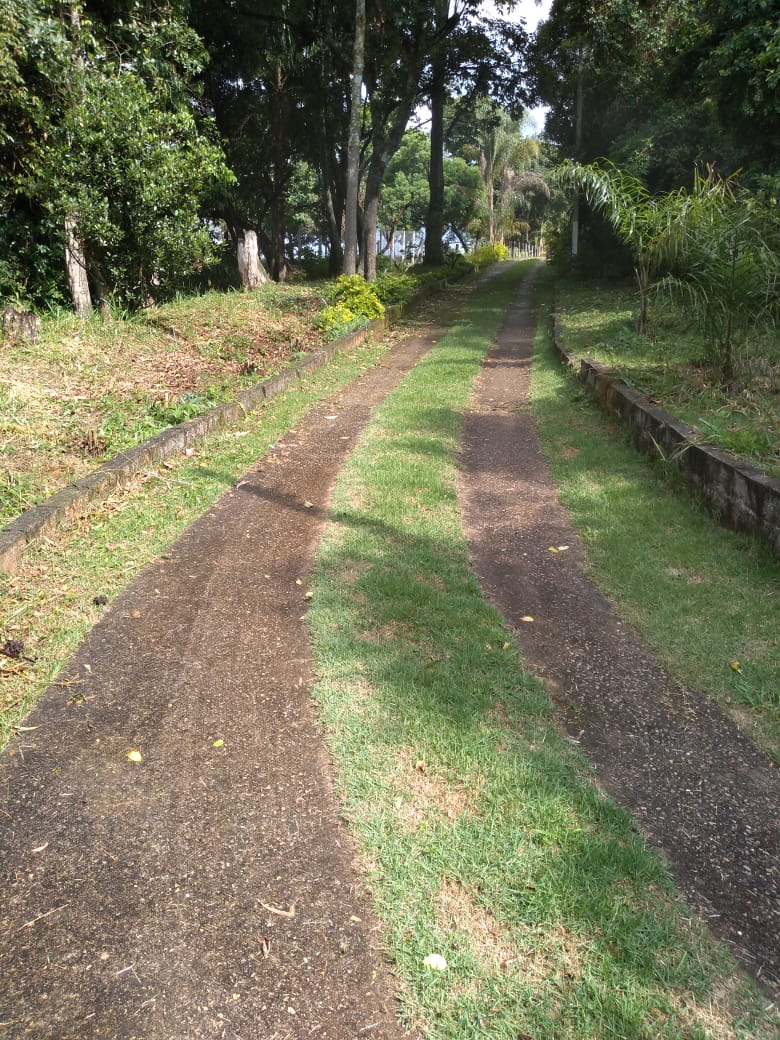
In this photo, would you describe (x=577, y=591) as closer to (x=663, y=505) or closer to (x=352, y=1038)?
(x=663, y=505)

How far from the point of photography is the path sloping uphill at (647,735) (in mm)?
2307

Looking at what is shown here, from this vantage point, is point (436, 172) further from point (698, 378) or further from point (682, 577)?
point (682, 577)

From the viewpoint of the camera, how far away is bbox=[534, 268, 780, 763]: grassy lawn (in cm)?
339

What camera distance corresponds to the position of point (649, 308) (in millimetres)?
11984

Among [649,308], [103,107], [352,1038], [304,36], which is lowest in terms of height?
[352,1038]

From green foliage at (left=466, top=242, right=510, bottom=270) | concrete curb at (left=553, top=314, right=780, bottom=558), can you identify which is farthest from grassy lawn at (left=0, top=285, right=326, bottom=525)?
green foliage at (left=466, top=242, right=510, bottom=270)

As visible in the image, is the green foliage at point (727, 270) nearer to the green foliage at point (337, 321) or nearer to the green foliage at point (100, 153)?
the green foliage at point (337, 321)

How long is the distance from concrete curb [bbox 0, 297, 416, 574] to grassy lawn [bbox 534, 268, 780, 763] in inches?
127

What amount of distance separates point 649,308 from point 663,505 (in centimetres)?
767

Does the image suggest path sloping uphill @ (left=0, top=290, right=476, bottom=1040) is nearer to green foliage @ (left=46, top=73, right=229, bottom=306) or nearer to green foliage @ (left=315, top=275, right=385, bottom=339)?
green foliage @ (left=46, top=73, right=229, bottom=306)

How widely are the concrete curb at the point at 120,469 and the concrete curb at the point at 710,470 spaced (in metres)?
3.89

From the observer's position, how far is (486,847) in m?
2.41

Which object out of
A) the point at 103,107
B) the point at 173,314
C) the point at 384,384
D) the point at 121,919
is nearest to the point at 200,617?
the point at 121,919

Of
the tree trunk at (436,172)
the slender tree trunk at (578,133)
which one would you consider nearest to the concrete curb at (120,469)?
the slender tree trunk at (578,133)
